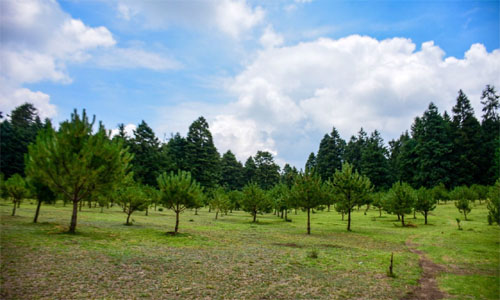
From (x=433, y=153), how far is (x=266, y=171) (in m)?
54.6

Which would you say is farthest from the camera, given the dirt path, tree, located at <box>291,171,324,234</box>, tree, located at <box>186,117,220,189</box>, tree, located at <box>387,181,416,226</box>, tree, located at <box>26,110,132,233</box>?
tree, located at <box>186,117,220,189</box>

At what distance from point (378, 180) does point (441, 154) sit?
61.4ft

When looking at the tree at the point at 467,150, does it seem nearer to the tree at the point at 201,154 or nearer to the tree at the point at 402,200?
the tree at the point at 402,200

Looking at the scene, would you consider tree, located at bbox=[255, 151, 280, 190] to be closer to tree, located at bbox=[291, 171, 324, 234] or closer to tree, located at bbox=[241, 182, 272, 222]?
tree, located at bbox=[241, 182, 272, 222]

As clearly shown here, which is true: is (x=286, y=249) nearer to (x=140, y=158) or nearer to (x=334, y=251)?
(x=334, y=251)

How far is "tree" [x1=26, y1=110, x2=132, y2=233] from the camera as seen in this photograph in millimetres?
17141

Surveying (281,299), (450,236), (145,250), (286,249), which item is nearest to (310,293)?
(281,299)

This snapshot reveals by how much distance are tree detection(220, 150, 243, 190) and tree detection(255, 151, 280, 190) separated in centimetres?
778

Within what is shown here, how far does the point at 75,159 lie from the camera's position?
17.4m

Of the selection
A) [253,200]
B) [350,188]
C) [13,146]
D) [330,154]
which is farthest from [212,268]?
[330,154]

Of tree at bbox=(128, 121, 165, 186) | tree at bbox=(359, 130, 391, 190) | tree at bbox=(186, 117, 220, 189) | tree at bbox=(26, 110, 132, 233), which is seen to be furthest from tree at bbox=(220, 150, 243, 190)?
tree at bbox=(26, 110, 132, 233)

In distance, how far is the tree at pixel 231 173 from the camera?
103 m

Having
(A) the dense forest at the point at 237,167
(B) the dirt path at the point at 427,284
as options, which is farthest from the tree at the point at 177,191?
(B) the dirt path at the point at 427,284

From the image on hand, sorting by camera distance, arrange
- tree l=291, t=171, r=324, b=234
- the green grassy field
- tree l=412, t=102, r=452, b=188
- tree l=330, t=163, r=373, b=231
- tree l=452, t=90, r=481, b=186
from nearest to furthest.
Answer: the green grassy field → tree l=291, t=171, r=324, b=234 → tree l=330, t=163, r=373, b=231 → tree l=452, t=90, r=481, b=186 → tree l=412, t=102, r=452, b=188
